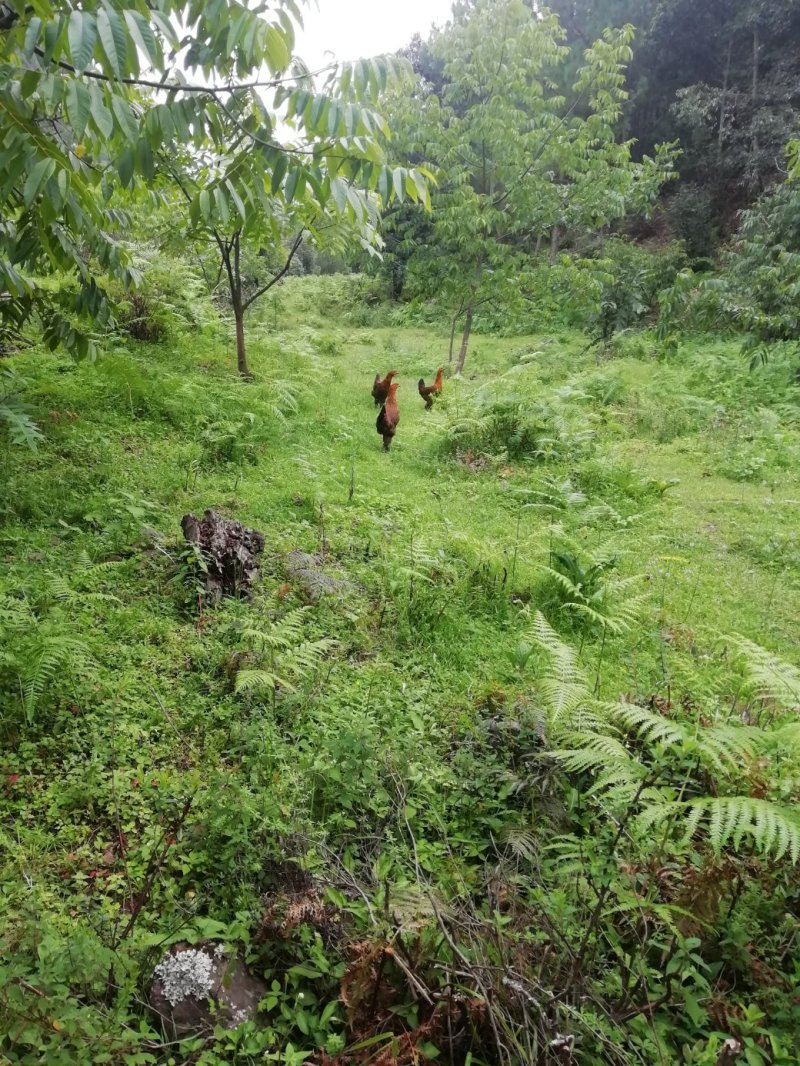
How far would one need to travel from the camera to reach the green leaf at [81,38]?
1.39m

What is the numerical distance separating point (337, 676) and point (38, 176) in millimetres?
2499

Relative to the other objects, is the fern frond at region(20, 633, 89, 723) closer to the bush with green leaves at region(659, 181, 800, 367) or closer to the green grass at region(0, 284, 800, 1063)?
the green grass at region(0, 284, 800, 1063)

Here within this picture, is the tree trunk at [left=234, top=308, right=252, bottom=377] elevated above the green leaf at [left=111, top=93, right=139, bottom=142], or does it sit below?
below

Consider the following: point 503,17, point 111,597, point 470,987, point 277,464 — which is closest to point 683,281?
point 503,17

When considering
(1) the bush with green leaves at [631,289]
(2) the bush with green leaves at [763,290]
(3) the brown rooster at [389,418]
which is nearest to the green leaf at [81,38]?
(3) the brown rooster at [389,418]

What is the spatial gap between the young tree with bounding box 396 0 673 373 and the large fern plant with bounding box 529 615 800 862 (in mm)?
8130

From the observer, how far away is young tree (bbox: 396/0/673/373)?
28.7ft

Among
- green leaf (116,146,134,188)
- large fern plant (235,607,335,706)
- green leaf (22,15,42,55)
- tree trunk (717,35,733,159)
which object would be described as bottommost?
large fern plant (235,607,335,706)

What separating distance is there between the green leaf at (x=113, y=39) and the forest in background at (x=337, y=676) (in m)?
0.02

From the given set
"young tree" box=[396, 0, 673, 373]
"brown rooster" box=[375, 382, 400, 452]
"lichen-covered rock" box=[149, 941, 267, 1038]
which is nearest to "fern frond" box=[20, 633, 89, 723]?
"lichen-covered rock" box=[149, 941, 267, 1038]

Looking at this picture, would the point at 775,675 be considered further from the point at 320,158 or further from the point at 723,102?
the point at 723,102

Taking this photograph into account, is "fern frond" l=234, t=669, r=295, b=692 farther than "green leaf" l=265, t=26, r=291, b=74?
Yes

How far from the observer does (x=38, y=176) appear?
65.7 inches

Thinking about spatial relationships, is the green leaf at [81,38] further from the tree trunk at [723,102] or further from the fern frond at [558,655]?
the tree trunk at [723,102]
